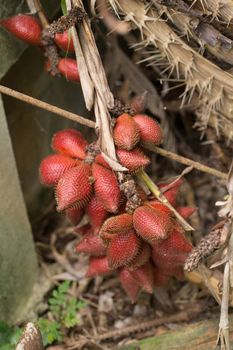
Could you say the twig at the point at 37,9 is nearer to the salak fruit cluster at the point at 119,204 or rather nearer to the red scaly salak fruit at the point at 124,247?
the salak fruit cluster at the point at 119,204

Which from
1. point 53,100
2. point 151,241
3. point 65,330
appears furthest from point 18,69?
point 65,330

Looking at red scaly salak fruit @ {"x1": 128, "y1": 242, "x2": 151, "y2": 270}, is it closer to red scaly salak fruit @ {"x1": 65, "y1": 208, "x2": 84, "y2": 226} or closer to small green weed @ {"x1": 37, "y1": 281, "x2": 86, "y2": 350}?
red scaly salak fruit @ {"x1": 65, "y1": 208, "x2": 84, "y2": 226}

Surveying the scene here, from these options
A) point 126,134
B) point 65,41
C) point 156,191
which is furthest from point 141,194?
point 65,41

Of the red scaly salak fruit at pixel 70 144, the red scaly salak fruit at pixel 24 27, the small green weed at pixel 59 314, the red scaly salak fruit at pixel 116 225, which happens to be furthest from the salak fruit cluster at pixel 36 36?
the small green weed at pixel 59 314

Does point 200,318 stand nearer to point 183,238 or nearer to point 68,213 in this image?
point 183,238

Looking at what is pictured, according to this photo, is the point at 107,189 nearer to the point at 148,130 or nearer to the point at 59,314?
the point at 148,130

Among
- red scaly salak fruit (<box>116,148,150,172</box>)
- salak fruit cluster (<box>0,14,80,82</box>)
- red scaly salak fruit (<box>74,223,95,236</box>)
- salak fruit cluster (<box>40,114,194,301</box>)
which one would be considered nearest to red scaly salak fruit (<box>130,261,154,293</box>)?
salak fruit cluster (<box>40,114,194,301</box>)
